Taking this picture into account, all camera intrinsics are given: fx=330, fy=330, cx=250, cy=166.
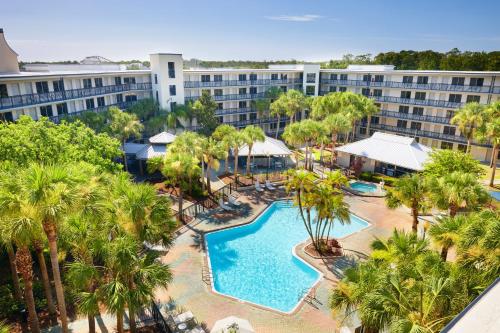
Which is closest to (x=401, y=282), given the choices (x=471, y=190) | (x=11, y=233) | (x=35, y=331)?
(x=471, y=190)

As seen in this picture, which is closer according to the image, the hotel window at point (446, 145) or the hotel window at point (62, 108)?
the hotel window at point (62, 108)

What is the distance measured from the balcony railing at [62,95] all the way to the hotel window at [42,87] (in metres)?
0.72

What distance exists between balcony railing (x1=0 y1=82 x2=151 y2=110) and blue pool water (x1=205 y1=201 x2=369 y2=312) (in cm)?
2540

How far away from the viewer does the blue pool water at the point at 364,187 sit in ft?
127

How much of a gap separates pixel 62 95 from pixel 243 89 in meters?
32.0

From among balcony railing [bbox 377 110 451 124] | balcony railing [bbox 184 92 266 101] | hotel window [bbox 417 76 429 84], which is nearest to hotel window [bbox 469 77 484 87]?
balcony railing [bbox 377 110 451 124]

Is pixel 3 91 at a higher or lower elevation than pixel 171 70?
lower

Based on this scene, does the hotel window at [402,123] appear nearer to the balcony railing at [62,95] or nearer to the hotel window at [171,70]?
the hotel window at [171,70]

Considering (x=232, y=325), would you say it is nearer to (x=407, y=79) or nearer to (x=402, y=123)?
(x=402, y=123)

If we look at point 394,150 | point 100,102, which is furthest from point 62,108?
point 394,150

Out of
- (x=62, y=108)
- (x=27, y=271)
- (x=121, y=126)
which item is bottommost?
(x=27, y=271)

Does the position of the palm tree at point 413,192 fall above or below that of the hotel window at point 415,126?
above

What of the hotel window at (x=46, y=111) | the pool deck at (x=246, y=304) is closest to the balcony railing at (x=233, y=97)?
the hotel window at (x=46, y=111)

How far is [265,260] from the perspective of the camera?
1000 inches
